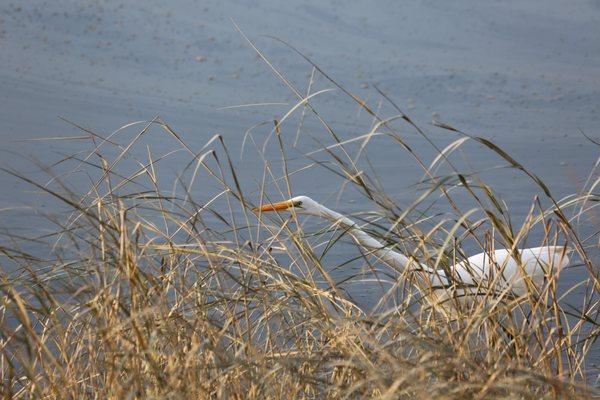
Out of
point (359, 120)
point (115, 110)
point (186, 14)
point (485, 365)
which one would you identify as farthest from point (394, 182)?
point (485, 365)

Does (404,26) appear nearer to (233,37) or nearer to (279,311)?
(233,37)

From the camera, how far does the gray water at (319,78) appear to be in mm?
4406

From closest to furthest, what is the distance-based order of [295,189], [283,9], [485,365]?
1. [485,365]
2. [295,189]
3. [283,9]

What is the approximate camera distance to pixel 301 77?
17.6 feet

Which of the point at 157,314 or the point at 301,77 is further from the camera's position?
the point at 301,77

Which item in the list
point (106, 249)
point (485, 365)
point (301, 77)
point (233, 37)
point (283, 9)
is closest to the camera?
point (485, 365)

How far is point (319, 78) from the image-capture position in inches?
211

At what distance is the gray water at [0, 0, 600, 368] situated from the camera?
441cm

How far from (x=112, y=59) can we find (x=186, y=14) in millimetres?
706

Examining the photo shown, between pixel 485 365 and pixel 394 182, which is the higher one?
pixel 485 365

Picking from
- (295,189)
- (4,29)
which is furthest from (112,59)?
(295,189)

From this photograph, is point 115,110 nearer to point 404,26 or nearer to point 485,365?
point 404,26

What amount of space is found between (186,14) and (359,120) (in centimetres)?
152

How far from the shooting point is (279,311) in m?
1.60
